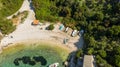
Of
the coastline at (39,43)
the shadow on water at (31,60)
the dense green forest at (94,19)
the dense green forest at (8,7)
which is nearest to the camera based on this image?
the dense green forest at (94,19)

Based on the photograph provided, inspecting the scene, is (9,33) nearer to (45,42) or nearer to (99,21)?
(45,42)

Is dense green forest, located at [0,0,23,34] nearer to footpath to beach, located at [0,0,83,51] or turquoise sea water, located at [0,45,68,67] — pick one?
footpath to beach, located at [0,0,83,51]

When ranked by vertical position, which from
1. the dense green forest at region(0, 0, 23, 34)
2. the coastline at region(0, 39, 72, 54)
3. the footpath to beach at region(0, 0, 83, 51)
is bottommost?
the coastline at region(0, 39, 72, 54)

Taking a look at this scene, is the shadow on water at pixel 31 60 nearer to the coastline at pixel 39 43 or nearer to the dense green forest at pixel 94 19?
the coastline at pixel 39 43

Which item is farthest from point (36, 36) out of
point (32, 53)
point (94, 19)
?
point (94, 19)

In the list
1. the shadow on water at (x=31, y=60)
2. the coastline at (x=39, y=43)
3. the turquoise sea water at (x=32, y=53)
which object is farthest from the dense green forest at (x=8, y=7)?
the shadow on water at (x=31, y=60)

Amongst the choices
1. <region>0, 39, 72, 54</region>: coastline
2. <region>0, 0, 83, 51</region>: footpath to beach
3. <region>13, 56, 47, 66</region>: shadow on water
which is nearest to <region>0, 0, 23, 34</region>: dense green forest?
<region>0, 0, 83, 51</region>: footpath to beach

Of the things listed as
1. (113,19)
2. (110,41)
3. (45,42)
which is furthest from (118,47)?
(45,42)
